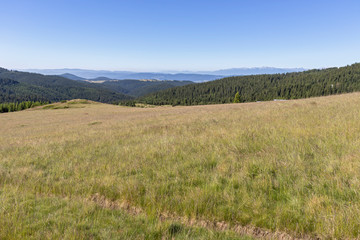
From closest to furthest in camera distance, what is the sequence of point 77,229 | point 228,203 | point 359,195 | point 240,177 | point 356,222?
1. point 356,222
2. point 77,229
3. point 359,195
4. point 228,203
5. point 240,177

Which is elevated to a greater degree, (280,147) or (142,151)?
(280,147)

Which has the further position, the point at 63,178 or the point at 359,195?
the point at 63,178

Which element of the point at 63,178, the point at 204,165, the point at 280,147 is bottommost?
the point at 63,178

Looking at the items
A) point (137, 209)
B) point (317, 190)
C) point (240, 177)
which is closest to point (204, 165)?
point (240, 177)

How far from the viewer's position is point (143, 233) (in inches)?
109

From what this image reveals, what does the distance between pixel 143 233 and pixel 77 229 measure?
1.09 meters

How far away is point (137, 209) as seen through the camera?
11.9ft

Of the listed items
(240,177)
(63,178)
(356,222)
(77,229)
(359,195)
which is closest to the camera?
(356,222)

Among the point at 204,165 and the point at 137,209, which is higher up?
the point at 204,165

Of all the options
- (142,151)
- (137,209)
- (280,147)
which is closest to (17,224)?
(137,209)

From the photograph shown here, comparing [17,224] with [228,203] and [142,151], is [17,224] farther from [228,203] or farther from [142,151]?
[142,151]

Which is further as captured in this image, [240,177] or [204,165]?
[204,165]

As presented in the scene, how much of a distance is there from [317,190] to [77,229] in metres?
4.54

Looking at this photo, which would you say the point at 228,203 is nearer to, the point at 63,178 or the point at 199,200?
the point at 199,200
